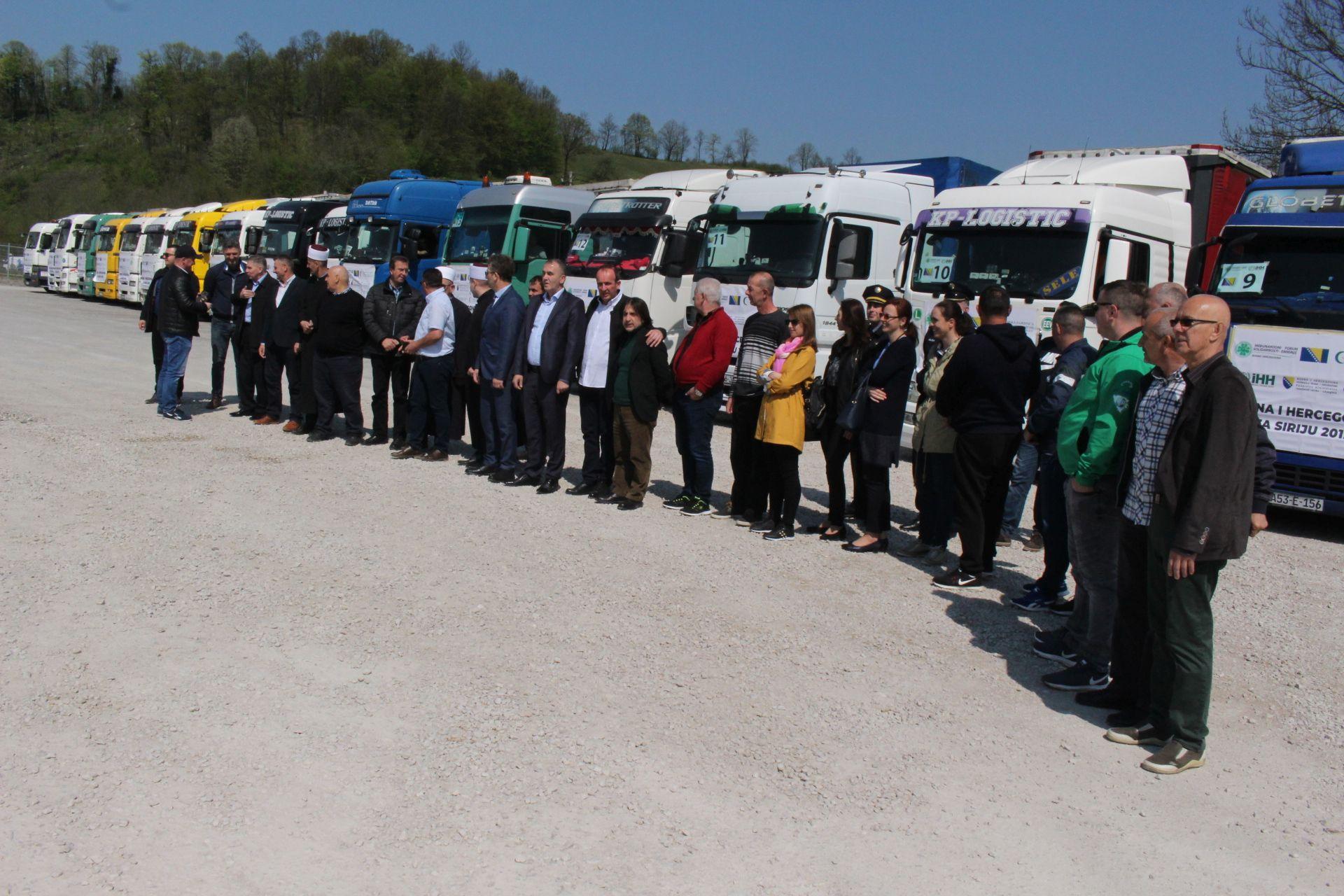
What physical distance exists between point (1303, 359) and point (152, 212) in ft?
112

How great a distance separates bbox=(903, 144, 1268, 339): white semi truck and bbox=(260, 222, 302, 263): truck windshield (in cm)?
1697

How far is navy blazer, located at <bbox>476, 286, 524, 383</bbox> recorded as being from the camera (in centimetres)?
888

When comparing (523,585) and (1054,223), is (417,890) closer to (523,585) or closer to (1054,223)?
(523,585)

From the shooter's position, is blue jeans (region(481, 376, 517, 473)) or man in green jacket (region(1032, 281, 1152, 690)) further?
blue jeans (region(481, 376, 517, 473))

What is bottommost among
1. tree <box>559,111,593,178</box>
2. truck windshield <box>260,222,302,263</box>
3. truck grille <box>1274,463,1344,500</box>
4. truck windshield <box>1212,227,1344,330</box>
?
truck grille <box>1274,463,1344,500</box>

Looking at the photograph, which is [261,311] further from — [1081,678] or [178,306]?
[1081,678]

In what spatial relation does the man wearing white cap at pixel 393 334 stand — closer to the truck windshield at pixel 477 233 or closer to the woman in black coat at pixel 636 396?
the woman in black coat at pixel 636 396

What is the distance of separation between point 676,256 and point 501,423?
6029mm

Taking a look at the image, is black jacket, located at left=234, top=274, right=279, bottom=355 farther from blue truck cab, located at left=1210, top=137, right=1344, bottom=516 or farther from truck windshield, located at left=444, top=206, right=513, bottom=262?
blue truck cab, located at left=1210, top=137, right=1344, bottom=516

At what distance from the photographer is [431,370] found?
31.8ft

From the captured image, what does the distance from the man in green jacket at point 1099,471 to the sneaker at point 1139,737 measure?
54 cm

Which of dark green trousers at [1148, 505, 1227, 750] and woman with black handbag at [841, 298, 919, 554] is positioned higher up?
woman with black handbag at [841, 298, 919, 554]

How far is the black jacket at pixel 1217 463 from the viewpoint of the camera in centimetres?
396

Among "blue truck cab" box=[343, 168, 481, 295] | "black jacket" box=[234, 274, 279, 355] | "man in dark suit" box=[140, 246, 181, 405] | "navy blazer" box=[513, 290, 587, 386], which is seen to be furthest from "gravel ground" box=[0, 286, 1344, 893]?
"blue truck cab" box=[343, 168, 481, 295]
